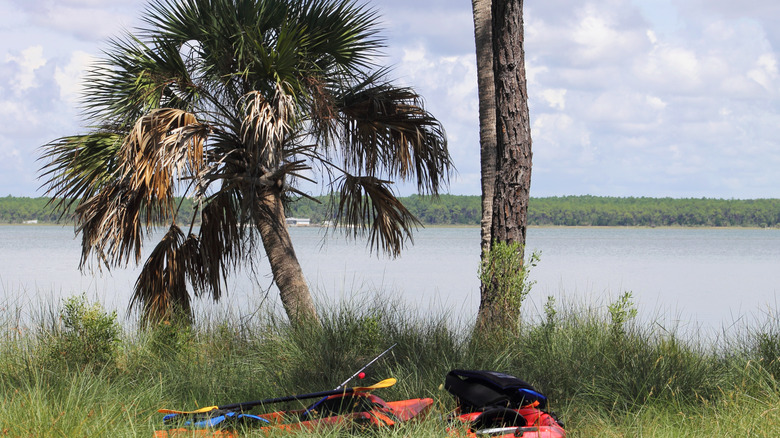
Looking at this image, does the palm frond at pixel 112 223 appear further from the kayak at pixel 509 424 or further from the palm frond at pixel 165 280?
the kayak at pixel 509 424

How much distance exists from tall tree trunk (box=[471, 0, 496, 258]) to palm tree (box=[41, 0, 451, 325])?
0.59m

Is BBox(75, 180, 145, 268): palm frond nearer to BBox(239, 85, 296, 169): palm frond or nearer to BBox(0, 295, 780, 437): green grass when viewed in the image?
BBox(0, 295, 780, 437): green grass

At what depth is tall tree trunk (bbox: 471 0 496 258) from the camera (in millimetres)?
7191

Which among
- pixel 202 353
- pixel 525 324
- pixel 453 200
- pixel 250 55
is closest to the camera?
pixel 525 324

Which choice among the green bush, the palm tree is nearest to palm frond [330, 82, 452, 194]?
the palm tree

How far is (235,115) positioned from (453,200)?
1571 inches

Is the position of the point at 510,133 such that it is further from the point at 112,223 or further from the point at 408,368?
the point at 112,223

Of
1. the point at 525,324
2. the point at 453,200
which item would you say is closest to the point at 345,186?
the point at 525,324

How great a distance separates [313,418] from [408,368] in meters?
1.51

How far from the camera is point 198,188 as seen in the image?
6629mm

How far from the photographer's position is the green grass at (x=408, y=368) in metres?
3.99

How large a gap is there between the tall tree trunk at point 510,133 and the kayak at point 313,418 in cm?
274

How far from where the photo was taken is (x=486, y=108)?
739 cm

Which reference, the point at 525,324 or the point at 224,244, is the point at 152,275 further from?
the point at 525,324
